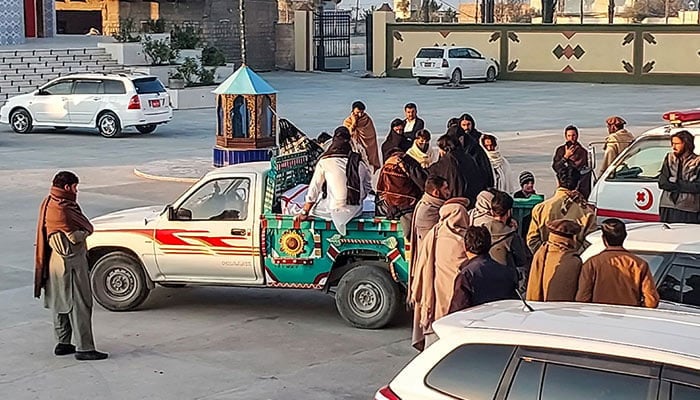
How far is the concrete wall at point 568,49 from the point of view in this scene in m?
44.7

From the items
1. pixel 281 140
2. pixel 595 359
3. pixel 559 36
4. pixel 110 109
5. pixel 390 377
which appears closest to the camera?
pixel 595 359

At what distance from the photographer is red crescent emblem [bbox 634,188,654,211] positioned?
478 inches

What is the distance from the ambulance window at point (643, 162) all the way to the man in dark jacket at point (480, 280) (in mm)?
5274

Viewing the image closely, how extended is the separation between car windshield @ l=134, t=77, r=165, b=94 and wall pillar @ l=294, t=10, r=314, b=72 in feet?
82.5

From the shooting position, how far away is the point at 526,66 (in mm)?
47594

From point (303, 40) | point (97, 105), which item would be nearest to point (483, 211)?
point (97, 105)

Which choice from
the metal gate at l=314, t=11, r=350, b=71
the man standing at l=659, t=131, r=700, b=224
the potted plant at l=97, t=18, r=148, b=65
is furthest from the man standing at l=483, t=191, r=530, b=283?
the metal gate at l=314, t=11, r=350, b=71

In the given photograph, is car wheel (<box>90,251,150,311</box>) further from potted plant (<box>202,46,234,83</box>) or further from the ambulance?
potted plant (<box>202,46,234,83</box>)

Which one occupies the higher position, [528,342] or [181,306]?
[528,342]

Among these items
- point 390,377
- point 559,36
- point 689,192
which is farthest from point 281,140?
point 559,36

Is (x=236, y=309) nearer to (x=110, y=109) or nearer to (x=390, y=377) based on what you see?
(x=390, y=377)

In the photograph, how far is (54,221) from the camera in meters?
9.16

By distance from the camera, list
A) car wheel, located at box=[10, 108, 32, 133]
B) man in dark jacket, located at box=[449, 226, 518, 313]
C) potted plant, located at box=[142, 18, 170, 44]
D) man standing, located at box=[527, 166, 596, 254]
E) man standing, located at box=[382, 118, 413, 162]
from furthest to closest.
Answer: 1. potted plant, located at box=[142, 18, 170, 44]
2. car wheel, located at box=[10, 108, 32, 133]
3. man standing, located at box=[382, 118, 413, 162]
4. man standing, located at box=[527, 166, 596, 254]
5. man in dark jacket, located at box=[449, 226, 518, 313]

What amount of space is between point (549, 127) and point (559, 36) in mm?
19915
